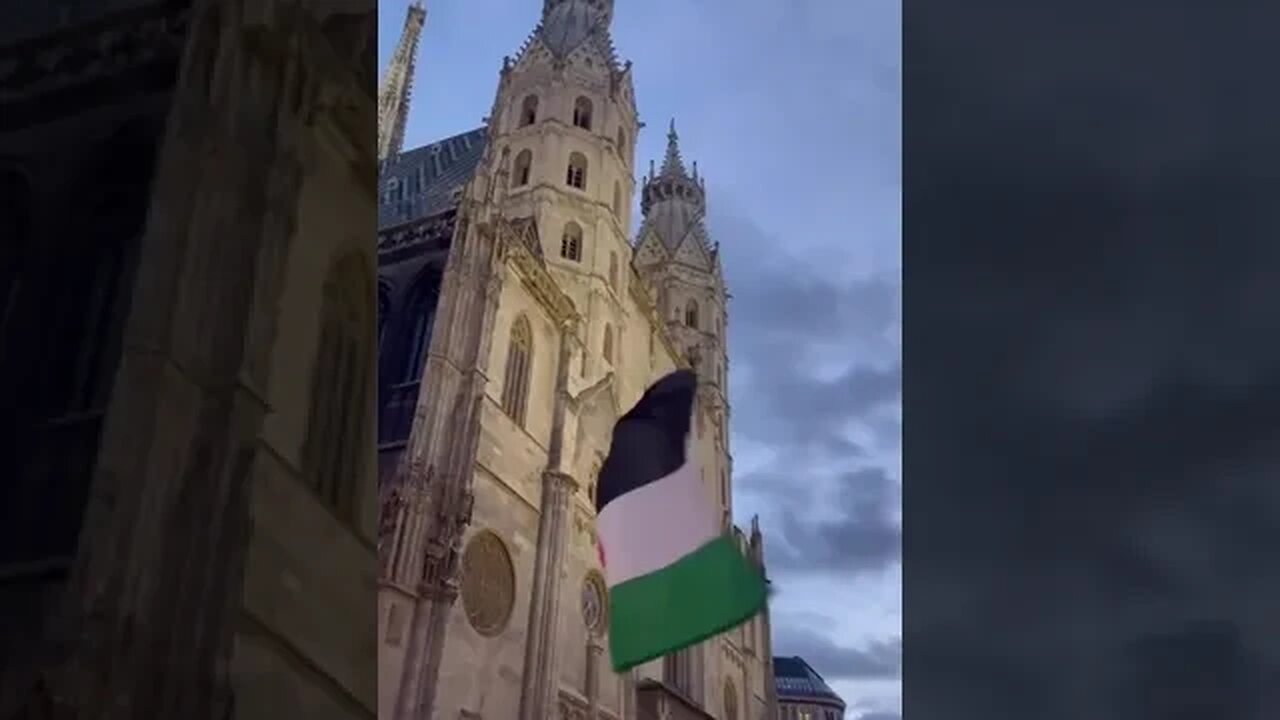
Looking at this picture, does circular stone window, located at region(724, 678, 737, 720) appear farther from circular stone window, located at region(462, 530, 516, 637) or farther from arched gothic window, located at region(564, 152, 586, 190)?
arched gothic window, located at region(564, 152, 586, 190)

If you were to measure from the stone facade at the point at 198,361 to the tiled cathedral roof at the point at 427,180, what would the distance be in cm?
463

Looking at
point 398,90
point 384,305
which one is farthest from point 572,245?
point 398,90

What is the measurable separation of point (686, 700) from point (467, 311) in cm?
370

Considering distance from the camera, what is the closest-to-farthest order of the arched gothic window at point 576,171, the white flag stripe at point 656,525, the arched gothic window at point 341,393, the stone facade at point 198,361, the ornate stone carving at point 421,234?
the stone facade at point 198,361 → the white flag stripe at point 656,525 → the arched gothic window at point 341,393 → the arched gothic window at point 576,171 → the ornate stone carving at point 421,234

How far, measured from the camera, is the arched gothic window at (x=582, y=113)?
6920 millimetres

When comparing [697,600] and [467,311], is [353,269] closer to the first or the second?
[697,600]

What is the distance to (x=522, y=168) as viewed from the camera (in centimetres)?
766

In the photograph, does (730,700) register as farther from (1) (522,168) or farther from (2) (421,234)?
(2) (421,234)

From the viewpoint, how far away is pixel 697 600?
3.76 m

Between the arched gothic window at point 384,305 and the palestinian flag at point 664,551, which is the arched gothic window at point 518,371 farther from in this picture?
the palestinian flag at point 664,551

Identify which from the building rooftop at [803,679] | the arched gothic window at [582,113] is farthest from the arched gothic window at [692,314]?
the arched gothic window at [582,113]

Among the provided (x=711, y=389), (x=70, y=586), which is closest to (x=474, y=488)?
(x=711, y=389)

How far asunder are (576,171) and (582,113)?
38 cm

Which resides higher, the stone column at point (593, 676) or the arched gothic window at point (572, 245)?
the arched gothic window at point (572, 245)
